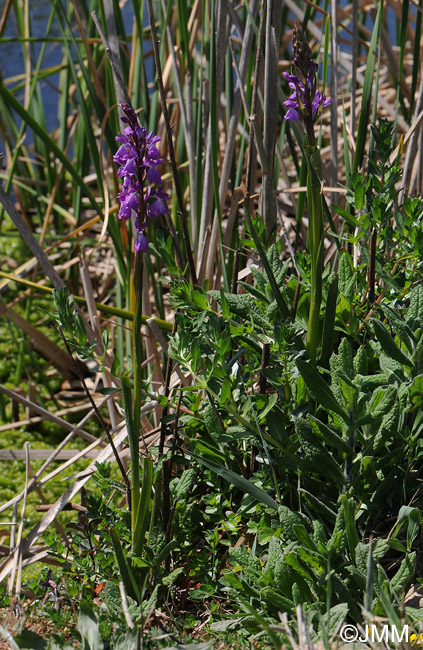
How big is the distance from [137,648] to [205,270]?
27.8 inches

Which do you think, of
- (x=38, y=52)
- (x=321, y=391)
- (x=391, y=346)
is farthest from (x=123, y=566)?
(x=38, y=52)

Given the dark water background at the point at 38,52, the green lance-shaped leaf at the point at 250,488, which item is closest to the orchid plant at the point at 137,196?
the green lance-shaped leaf at the point at 250,488

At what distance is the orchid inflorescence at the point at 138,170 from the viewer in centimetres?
83

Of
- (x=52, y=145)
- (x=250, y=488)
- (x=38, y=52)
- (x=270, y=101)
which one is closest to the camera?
(x=250, y=488)

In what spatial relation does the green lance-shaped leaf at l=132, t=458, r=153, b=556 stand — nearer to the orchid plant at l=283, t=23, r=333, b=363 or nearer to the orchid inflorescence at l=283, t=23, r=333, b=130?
the orchid plant at l=283, t=23, r=333, b=363

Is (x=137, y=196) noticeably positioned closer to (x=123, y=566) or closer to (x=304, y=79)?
(x=304, y=79)

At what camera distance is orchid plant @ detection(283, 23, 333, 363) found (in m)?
0.84

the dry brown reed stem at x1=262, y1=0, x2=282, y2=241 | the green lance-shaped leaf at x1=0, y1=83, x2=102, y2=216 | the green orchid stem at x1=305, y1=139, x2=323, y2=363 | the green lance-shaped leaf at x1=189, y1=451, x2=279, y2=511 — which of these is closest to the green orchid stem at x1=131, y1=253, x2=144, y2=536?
the green lance-shaped leaf at x1=189, y1=451, x2=279, y2=511

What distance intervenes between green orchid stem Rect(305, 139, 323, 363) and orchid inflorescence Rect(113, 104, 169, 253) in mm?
191

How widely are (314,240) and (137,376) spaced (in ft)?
0.97

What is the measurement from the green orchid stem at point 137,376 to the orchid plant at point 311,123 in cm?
23

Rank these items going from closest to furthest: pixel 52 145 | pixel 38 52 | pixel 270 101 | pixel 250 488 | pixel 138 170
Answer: pixel 138 170 < pixel 250 488 < pixel 270 101 < pixel 52 145 < pixel 38 52

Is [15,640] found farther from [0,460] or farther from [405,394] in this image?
[0,460]

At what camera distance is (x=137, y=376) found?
0.92m
